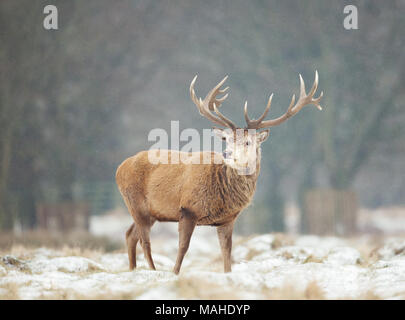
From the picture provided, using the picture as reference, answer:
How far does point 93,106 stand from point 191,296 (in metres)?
15.2

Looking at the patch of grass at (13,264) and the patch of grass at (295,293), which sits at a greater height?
the patch of grass at (295,293)

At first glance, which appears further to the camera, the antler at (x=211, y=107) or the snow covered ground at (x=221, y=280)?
the antler at (x=211, y=107)

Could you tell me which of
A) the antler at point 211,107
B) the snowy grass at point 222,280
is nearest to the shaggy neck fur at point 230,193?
the antler at point 211,107

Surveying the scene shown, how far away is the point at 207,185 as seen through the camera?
710 centimetres

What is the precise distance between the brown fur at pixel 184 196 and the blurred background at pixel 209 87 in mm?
7795

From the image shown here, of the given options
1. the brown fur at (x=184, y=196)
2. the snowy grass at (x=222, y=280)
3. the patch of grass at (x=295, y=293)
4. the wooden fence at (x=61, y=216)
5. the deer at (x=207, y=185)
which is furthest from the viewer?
the wooden fence at (x=61, y=216)

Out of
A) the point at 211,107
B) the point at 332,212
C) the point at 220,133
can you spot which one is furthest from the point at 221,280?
the point at 332,212

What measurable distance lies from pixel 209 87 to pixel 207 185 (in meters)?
14.0

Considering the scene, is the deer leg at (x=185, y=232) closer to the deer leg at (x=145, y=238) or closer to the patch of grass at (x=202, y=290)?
the deer leg at (x=145, y=238)

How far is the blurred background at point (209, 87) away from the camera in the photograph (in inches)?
671

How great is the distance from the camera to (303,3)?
18109mm

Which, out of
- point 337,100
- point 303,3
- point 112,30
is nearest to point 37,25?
point 112,30

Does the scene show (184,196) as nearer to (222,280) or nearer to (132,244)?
(132,244)

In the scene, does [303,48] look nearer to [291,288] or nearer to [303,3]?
[303,3]
